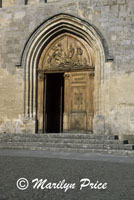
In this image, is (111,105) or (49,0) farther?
(49,0)

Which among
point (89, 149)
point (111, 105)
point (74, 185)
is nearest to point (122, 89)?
point (111, 105)

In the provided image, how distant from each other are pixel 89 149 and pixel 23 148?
2.12 m

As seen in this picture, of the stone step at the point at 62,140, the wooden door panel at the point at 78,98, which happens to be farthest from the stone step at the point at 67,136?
the wooden door panel at the point at 78,98

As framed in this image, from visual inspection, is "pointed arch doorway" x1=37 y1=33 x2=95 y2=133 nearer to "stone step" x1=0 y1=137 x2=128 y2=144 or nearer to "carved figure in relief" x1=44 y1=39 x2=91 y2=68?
"carved figure in relief" x1=44 y1=39 x2=91 y2=68

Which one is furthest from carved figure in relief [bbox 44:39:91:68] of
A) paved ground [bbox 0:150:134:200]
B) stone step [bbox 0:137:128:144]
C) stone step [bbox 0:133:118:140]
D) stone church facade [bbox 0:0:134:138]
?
paved ground [bbox 0:150:134:200]

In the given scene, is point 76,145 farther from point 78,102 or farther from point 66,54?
point 66,54

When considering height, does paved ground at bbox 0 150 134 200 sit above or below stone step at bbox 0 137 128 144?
below

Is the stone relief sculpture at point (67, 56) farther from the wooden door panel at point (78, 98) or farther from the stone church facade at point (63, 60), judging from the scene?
the wooden door panel at point (78, 98)

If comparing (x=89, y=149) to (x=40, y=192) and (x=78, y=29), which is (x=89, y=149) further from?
(x=40, y=192)

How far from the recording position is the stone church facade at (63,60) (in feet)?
33.8

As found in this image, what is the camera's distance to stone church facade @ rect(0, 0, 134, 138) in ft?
33.8

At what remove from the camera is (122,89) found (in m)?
10.1

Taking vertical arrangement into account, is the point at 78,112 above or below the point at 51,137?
above

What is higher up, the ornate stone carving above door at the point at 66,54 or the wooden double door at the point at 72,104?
the ornate stone carving above door at the point at 66,54
